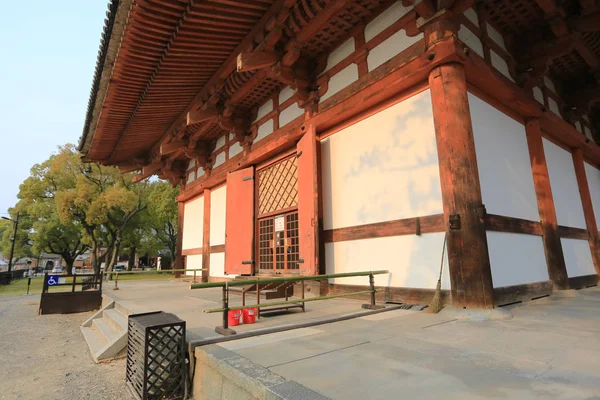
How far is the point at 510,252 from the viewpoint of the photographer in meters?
4.66

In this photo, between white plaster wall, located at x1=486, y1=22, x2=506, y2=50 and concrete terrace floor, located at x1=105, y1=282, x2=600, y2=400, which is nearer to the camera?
concrete terrace floor, located at x1=105, y1=282, x2=600, y2=400

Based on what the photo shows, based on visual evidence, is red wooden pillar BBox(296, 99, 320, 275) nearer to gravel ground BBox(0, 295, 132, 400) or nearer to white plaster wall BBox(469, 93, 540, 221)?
white plaster wall BBox(469, 93, 540, 221)

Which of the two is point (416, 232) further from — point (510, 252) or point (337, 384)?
point (337, 384)

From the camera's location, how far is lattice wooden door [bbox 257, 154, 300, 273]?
22.6 ft

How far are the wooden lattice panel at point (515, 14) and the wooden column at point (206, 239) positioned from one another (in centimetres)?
894

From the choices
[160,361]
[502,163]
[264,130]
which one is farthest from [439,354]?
[264,130]

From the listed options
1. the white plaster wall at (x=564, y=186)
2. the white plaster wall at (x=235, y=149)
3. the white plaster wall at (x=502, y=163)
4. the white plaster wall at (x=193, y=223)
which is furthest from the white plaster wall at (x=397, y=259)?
the white plaster wall at (x=193, y=223)

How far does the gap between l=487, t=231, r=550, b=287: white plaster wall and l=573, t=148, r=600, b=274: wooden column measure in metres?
2.95

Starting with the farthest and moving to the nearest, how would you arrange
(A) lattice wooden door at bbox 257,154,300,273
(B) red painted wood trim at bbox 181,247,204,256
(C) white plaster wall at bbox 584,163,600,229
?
1. (B) red painted wood trim at bbox 181,247,204,256
2. (C) white plaster wall at bbox 584,163,600,229
3. (A) lattice wooden door at bbox 257,154,300,273

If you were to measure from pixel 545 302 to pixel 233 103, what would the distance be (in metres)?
7.12

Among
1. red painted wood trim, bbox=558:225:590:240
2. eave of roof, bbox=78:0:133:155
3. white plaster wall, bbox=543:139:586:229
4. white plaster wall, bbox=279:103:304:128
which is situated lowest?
red painted wood trim, bbox=558:225:590:240

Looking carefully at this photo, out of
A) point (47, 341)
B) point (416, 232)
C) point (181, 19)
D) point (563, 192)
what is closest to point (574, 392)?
point (416, 232)

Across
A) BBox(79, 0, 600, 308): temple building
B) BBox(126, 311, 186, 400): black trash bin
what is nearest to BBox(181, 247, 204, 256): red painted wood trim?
BBox(79, 0, 600, 308): temple building

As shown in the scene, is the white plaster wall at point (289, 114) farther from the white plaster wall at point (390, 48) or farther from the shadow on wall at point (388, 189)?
the white plaster wall at point (390, 48)
